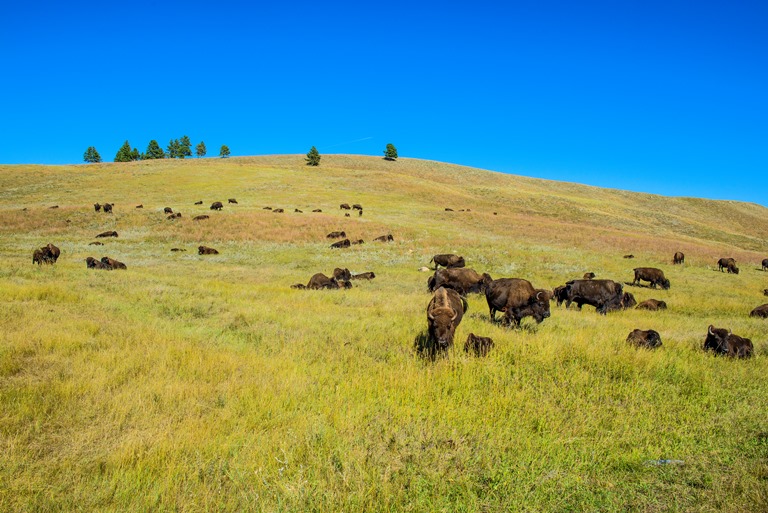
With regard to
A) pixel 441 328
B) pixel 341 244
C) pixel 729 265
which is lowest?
pixel 441 328

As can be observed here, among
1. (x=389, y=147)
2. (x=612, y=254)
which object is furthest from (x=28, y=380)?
(x=389, y=147)

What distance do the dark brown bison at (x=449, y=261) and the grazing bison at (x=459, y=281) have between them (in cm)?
660

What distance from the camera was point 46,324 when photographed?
28.0 ft

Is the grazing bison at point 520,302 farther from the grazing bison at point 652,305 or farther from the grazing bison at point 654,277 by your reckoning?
the grazing bison at point 654,277

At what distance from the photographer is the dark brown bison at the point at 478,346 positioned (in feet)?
27.2

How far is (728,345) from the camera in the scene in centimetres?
924

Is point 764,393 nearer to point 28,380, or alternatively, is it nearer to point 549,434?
point 549,434

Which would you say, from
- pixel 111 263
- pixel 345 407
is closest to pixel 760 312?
pixel 345 407

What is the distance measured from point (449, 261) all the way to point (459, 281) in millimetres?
7451

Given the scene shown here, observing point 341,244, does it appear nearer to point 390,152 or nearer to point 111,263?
point 111,263

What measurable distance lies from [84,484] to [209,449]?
117 centimetres

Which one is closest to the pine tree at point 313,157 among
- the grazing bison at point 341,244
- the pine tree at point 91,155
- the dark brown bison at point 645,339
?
the pine tree at point 91,155

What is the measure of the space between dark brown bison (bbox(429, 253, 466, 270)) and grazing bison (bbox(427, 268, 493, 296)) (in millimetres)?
6601

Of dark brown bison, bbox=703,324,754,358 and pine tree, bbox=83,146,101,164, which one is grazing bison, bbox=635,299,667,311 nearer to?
dark brown bison, bbox=703,324,754,358
